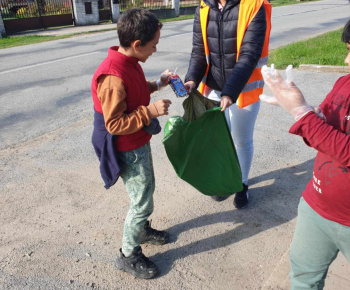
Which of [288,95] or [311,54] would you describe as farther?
[311,54]

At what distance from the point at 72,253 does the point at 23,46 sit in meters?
11.8

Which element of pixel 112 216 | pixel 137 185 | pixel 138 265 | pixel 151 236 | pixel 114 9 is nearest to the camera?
pixel 137 185

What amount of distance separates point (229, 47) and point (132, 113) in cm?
119

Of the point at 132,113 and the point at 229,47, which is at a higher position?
the point at 229,47

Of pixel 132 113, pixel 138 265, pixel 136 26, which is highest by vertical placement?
pixel 136 26

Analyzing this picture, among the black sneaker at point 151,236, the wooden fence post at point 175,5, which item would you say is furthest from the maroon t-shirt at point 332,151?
the wooden fence post at point 175,5

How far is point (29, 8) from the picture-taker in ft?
58.6

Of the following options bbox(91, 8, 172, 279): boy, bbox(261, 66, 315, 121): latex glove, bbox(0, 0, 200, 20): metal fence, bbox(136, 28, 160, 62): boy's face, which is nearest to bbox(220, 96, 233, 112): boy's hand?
bbox(91, 8, 172, 279): boy

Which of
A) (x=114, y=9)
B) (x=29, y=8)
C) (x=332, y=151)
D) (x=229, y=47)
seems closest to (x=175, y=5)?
(x=114, y=9)

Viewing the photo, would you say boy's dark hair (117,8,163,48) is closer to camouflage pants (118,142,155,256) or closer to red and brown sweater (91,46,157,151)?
red and brown sweater (91,46,157,151)

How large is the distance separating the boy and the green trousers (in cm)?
100

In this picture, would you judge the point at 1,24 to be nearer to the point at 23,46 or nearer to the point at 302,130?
the point at 23,46

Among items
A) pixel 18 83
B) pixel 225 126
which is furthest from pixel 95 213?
pixel 18 83

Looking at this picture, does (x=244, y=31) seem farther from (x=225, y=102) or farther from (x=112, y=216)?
(x=112, y=216)
